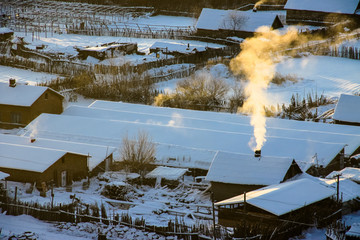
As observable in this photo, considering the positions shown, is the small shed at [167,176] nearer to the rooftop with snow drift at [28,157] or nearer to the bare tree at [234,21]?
the rooftop with snow drift at [28,157]

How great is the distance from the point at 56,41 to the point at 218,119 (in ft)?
89.5

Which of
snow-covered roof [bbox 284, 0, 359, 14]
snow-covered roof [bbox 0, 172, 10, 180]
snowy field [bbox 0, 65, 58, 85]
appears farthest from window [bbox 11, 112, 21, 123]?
snow-covered roof [bbox 284, 0, 359, 14]

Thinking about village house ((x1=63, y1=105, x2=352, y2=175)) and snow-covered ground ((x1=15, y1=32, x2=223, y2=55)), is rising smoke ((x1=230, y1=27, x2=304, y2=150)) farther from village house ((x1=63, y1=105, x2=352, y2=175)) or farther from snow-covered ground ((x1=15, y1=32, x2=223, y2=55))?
snow-covered ground ((x1=15, y1=32, x2=223, y2=55))

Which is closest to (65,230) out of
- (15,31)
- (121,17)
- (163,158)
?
(163,158)

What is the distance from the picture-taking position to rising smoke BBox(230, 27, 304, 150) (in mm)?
36000

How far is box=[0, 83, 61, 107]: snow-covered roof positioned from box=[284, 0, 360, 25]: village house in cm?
3448

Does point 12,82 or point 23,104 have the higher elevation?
point 12,82

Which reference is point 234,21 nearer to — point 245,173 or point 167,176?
point 167,176

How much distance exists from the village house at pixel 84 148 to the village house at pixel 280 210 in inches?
344

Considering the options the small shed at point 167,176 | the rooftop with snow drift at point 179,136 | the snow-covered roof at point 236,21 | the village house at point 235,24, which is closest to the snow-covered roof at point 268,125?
the rooftop with snow drift at point 179,136

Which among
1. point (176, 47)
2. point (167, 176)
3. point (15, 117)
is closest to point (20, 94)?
point (15, 117)

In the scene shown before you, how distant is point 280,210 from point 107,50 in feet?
111

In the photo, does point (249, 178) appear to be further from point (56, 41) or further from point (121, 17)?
point (121, 17)

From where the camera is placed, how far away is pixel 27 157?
Answer: 92.7 ft
